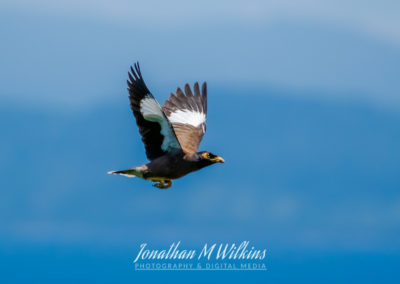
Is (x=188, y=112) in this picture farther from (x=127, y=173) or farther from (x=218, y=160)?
(x=127, y=173)

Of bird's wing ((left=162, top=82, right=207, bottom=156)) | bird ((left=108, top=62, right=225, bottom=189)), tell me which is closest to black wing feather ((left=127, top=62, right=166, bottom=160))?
bird ((left=108, top=62, right=225, bottom=189))

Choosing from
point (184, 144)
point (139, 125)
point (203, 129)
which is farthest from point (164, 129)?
point (203, 129)

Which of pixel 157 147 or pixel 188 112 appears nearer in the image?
pixel 157 147

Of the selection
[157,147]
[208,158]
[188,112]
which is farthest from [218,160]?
[188,112]

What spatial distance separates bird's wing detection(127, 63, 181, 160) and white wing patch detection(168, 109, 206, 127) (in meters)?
2.74

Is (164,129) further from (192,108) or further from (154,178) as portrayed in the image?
(192,108)

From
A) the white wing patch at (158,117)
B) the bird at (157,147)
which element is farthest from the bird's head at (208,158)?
the white wing patch at (158,117)

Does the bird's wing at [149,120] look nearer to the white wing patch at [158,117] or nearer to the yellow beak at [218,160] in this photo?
the white wing patch at [158,117]

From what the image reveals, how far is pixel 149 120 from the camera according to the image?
12.5m

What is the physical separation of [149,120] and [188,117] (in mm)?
3211

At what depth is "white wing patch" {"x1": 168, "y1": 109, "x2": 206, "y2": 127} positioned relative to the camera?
15.4 metres

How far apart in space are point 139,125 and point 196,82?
388 centimetres

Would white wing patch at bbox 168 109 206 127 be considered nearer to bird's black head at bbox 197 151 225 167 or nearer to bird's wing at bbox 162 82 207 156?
bird's wing at bbox 162 82 207 156

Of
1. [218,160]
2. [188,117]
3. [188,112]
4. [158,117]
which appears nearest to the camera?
[158,117]
